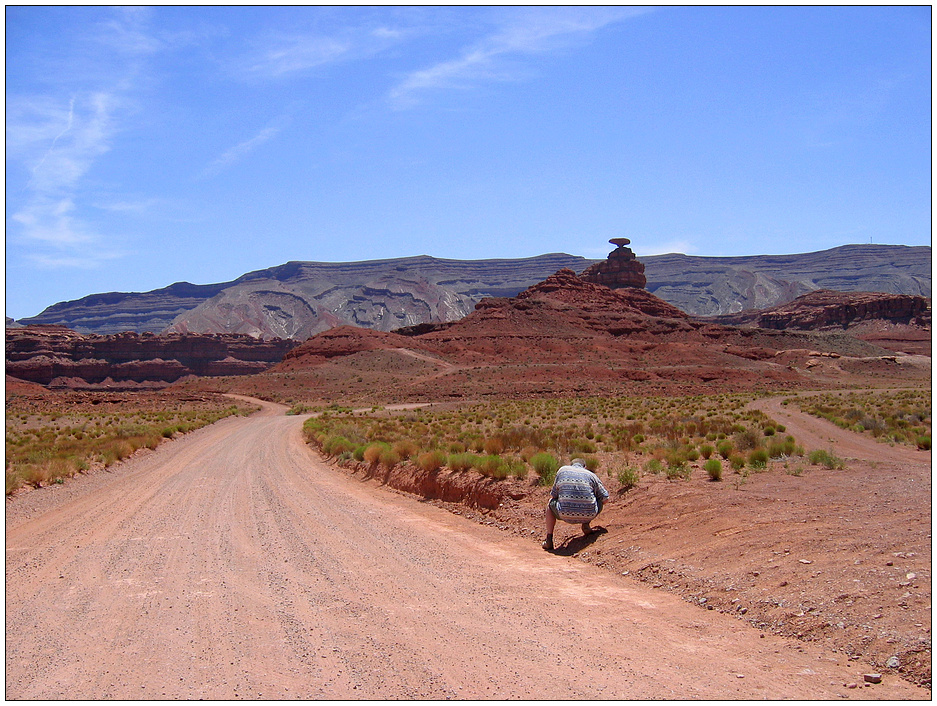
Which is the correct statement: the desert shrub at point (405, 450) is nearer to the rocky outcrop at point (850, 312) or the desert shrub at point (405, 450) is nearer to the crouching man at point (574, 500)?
the crouching man at point (574, 500)

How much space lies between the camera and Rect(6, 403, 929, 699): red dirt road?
18.4 ft

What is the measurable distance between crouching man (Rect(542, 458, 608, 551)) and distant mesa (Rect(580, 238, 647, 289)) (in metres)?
131

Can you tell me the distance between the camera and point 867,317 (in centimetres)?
13362

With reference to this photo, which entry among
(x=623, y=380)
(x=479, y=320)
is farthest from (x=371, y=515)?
(x=479, y=320)

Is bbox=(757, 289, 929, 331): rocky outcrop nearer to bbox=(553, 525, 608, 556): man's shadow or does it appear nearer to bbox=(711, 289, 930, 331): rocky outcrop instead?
bbox=(711, 289, 930, 331): rocky outcrop

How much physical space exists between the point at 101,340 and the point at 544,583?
140342 mm

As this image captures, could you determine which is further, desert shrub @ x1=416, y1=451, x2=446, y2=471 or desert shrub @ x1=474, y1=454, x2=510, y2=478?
desert shrub @ x1=416, y1=451, x2=446, y2=471

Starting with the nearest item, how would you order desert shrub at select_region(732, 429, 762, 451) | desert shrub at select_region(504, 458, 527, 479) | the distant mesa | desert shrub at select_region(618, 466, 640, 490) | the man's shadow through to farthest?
the man's shadow → desert shrub at select_region(618, 466, 640, 490) → desert shrub at select_region(504, 458, 527, 479) → desert shrub at select_region(732, 429, 762, 451) → the distant mesa

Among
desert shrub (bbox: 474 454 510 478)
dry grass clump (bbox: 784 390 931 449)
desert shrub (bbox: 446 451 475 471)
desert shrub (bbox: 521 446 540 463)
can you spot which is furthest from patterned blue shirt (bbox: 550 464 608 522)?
dry grass clump (bbox: 784 390 931 449)

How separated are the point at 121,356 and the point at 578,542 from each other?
447ft

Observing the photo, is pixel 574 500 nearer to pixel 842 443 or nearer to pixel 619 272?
pixel 842 443

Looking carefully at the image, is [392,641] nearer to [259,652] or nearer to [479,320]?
[259,652]

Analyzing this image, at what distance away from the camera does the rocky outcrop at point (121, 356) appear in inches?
4791

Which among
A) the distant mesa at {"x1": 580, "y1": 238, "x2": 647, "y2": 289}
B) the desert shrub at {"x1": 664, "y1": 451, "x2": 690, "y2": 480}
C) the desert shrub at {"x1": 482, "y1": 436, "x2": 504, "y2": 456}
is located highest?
the distant mesa at {"x1": 580, "y1": 238, "x2": 647, "y2": 289}
